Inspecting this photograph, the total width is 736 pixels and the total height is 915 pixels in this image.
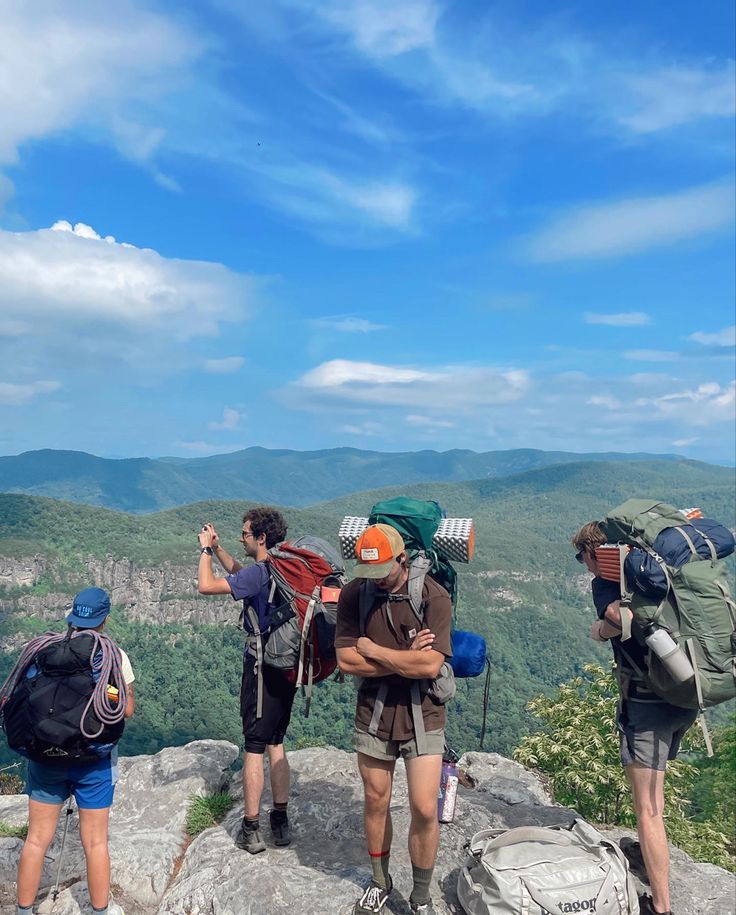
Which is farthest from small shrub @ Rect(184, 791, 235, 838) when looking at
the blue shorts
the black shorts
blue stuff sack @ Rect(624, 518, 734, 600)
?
blue stuff sack @ Rect(624, 518, 734, 600)

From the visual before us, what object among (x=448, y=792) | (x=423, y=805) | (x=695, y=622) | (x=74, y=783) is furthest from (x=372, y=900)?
(x=695, y=622)

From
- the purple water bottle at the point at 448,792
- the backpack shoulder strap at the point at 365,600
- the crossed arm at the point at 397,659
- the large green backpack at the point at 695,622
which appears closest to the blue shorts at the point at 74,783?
the crossed arm at the point at 397,659

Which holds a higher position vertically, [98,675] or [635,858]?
[98,675]

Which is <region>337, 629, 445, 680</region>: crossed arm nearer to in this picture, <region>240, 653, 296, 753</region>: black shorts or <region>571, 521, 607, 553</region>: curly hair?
<region>240, 653, 296, 753</region>: black shorts

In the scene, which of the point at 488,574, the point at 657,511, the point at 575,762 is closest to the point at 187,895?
the point at 657,511

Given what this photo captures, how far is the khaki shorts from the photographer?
15.0 feet

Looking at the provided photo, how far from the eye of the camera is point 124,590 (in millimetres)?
151250

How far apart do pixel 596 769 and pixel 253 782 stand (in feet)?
39.8

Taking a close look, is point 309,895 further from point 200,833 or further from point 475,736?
point 475,736

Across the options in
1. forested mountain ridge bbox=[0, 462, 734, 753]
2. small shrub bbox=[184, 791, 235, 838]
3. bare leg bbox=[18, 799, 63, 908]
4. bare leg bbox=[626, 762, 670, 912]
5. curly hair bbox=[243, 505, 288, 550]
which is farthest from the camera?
forested mountain ridge bbox=[0, 462, 734, 753]

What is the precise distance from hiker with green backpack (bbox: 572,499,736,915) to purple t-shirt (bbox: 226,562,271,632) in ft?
8.91

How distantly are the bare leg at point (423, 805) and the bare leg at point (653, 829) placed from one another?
5.10ft

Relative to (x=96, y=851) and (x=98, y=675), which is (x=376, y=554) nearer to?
(x=98, y=675)

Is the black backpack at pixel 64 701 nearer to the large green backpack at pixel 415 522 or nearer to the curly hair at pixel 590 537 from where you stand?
the large green backpack at pixel 415 522
